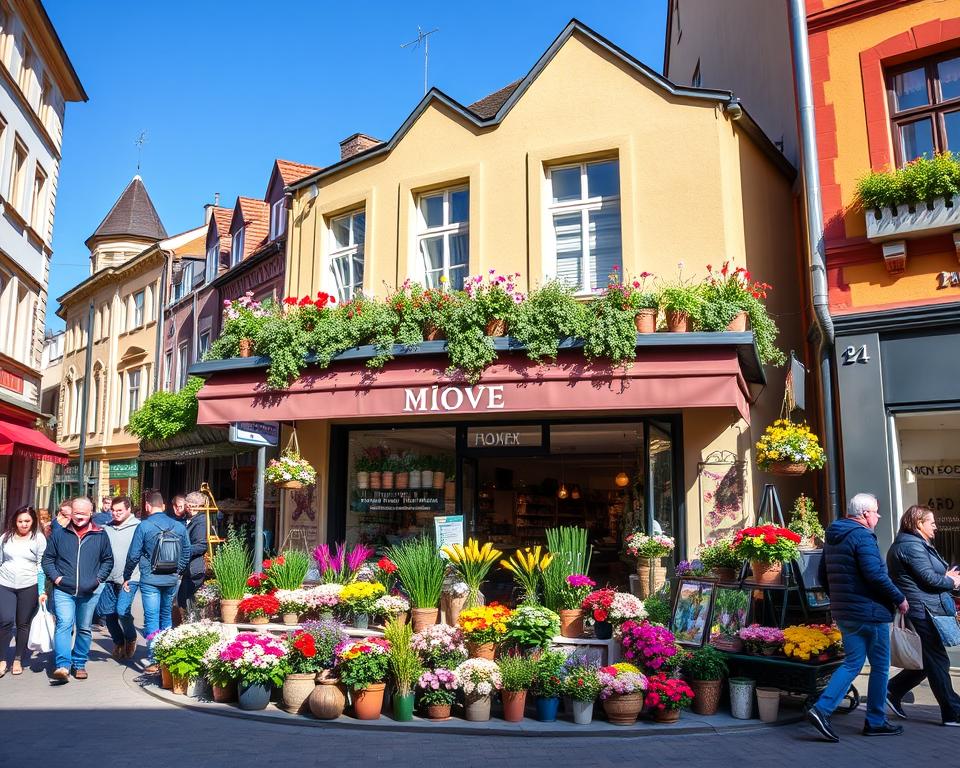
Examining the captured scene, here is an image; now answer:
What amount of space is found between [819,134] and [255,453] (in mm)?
13070

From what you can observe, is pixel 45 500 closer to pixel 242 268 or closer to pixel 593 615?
pixel 242 268

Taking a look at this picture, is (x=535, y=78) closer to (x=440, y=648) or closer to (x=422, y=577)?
(x=422, y=577)

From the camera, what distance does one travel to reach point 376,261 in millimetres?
12188

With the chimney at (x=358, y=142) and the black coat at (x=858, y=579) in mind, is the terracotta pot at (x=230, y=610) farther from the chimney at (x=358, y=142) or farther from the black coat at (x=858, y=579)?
the chimney at (x=358, y=142)

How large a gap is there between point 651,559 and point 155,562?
223 inches

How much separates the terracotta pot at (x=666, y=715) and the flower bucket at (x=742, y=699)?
566 mm

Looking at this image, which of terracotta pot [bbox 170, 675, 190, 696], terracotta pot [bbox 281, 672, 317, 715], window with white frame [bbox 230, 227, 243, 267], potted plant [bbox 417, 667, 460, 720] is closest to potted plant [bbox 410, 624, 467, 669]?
potted plant [bbox 417, 667, 460, 720]

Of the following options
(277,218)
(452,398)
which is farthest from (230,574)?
(277,218)

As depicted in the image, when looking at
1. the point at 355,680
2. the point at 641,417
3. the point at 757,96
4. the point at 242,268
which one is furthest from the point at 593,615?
the point at 242,268

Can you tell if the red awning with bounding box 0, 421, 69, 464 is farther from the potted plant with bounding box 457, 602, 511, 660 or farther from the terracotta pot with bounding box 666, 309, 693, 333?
the terracotta pot with bounding box 666, 309, 693, 333

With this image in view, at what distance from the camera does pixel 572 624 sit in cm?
825

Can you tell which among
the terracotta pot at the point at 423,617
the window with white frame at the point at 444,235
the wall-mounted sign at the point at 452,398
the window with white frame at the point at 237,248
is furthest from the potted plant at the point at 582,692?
the window with white frame at the point at 237,248

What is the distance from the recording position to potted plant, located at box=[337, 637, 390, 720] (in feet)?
24.0

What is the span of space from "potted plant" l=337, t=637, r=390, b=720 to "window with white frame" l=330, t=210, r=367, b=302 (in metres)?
6.34
